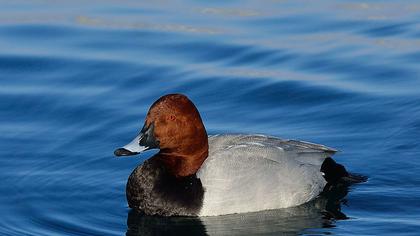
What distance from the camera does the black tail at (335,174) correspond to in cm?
908

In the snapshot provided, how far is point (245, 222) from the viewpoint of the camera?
27.3ft

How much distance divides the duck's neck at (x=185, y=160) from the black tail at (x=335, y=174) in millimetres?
1109

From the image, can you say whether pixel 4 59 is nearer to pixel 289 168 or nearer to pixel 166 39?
pixel 166 39

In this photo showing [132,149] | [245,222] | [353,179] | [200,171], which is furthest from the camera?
[353,179]

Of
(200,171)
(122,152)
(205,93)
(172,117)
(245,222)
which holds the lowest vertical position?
(245,222)

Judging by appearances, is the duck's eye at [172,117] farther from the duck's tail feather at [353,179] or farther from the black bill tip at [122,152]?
the duck's tail feather at [353,179]

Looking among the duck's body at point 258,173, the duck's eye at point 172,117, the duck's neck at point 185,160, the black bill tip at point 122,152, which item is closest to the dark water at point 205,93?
the duck's body at point 258,173

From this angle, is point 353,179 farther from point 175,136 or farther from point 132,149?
point 132,149

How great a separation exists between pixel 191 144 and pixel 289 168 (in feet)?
2.75

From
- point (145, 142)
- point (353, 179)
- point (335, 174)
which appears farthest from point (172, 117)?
point (353, 179)

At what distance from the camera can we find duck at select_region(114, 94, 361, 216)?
844cm

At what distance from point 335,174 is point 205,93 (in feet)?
10.1

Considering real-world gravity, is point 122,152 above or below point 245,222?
above

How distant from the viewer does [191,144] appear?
8.59m
